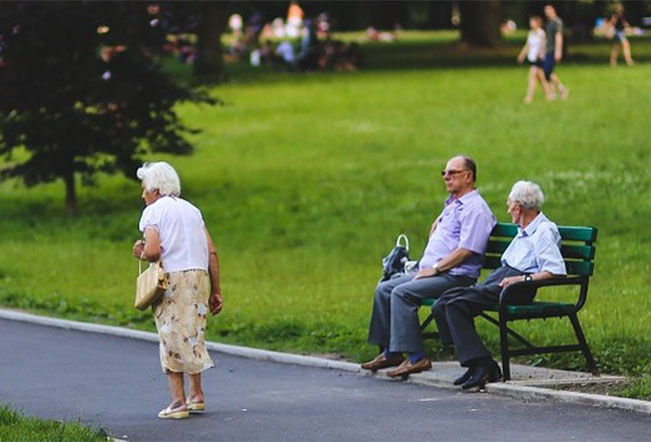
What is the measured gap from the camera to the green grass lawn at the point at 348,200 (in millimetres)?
14945

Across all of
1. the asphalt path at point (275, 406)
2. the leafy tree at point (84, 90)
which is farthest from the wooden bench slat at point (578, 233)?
the leafy tree at point (84, 90)

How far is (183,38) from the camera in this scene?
26.6 meters

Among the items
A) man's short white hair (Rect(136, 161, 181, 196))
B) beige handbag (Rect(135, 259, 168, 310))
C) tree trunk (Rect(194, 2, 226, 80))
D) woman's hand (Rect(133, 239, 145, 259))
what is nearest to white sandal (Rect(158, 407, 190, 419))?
beige handbag (Rect(135, 259, 168, 310))

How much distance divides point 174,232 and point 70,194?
17.2 metres

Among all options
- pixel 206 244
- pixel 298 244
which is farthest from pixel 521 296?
pixel 298 244

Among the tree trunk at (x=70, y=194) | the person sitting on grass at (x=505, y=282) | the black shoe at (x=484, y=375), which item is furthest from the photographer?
the tree trunk at (x=70, y=194)

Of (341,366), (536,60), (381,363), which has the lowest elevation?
(341,366)

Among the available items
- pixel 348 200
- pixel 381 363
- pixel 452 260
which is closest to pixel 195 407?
pixel 381 363

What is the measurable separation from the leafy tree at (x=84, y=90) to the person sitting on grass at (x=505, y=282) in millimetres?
14694

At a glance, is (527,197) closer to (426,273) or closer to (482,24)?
(426,273)

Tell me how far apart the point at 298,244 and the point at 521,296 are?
11.6 m

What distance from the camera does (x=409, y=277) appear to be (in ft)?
39.1

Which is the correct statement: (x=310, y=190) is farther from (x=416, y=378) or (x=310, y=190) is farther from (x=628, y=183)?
(x=416, y=378)

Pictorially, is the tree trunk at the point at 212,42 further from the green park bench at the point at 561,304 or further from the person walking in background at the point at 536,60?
the green park bench at the point at 561,304
